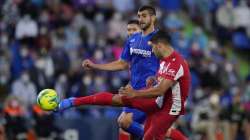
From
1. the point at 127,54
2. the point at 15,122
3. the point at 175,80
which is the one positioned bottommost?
the point at 15,122

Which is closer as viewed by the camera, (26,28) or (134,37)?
(134,37)

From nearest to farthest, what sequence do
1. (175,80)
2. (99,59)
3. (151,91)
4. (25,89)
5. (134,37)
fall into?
(151,91)
(175,80)
(134,37)
(25,89)
(99,59)

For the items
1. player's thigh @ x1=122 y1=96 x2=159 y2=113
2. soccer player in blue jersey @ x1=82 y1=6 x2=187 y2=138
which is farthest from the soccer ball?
player's thigh @ x1=122 y1=96 x2=159 y2=113

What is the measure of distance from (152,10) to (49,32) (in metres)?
10.8

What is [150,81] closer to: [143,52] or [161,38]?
[143,52]

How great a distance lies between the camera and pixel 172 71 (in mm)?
15367

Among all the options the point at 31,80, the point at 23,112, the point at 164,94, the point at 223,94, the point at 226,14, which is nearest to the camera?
the point at 164,94

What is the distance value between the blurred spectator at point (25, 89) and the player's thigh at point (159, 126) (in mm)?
8695

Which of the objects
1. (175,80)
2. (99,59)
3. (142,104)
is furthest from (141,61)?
(99,59)

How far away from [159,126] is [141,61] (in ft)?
4.57

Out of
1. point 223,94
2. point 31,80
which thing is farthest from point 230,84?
point 31,80

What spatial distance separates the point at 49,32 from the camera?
88.0ft

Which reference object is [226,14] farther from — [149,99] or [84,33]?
[149,99]

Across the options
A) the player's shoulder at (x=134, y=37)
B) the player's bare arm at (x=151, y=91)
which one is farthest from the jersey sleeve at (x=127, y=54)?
the player's bare arm at (x=151, y=91)
